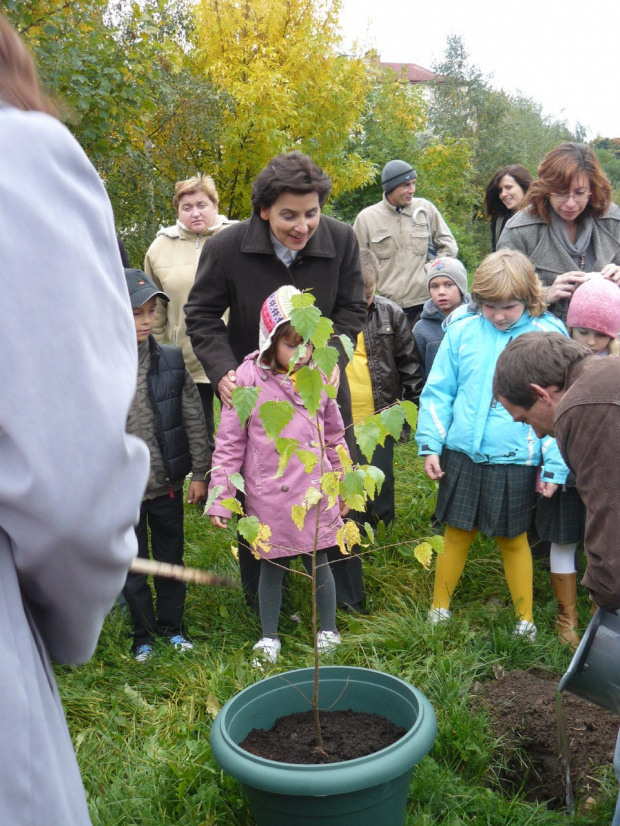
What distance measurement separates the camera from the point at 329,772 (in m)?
1.95

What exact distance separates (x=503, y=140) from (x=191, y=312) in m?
25.2

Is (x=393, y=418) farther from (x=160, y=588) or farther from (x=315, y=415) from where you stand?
(x=160, y=588)

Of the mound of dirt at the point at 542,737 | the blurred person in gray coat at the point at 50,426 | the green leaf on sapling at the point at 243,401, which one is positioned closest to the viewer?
the blurred person in gray coat at the point at 50,426

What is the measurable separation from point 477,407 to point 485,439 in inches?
5.6

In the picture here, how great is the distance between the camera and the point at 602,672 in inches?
83.6

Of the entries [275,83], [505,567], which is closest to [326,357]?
[505,567]

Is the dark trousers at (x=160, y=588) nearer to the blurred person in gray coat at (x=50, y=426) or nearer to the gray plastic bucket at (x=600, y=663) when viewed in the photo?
the gray plastic bucket at (x=600, y=663)

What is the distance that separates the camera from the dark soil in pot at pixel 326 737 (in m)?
2.28

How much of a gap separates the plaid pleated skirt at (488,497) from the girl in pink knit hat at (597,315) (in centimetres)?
61

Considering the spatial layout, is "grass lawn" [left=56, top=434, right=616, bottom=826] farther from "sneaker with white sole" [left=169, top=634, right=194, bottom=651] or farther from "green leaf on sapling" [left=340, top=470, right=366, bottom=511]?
"green leaf on sapling" [left=340, top=470, right=366, bottom=511]

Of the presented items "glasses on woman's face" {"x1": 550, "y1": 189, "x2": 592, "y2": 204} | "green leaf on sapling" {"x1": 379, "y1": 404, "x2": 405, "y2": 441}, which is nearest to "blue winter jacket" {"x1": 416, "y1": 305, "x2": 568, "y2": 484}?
"glasses on woman's face" {"x1": 550, "y1": 189, "x2": 592, "y2": 204}

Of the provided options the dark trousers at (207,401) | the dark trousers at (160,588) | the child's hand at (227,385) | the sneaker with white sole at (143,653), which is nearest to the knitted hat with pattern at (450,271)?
the dark trousers at (207,401)

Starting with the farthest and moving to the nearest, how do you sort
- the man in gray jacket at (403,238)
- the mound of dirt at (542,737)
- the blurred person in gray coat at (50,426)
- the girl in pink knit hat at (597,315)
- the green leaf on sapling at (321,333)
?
the man in gray jacket at (403,238)
the girl in pink knit hat at (597,315)
the mound of dirt at (542,737)
the green leaf on sapling at (321,333)
the blurred person in gray coat at (50,426)

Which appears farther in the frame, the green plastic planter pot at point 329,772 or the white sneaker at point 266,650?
the white sneaker at point 266,650
